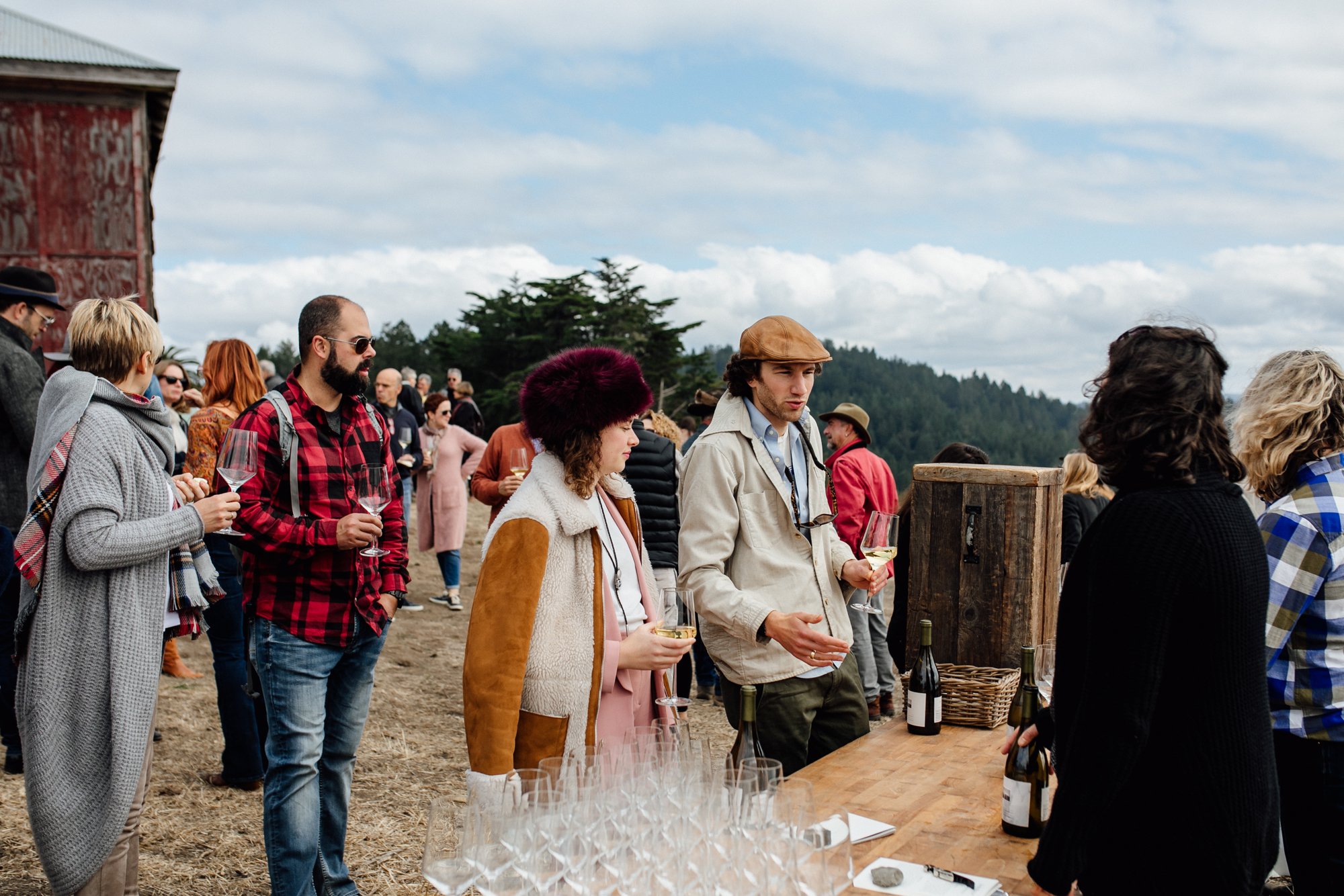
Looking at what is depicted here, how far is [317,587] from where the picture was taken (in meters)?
2.81

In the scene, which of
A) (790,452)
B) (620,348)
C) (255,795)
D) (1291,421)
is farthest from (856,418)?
(620,348)

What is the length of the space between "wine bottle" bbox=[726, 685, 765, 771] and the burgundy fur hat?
0.75 m

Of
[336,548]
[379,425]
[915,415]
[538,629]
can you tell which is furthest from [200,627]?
[915,415]

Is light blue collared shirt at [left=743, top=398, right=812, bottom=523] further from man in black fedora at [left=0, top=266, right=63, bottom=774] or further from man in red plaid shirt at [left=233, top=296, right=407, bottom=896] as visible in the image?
man in black fedora at [left=0, top=266, right=63, bottom=774]

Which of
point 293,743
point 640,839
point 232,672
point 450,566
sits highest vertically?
point 640,839

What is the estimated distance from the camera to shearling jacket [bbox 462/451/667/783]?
205 cm

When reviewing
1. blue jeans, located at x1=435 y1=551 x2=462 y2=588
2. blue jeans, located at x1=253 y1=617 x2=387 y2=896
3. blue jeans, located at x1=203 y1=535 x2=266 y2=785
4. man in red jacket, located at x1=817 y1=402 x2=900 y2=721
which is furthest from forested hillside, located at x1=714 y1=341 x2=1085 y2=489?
blue jeans, located at x1=253 y1=617 x2=387 y2=896

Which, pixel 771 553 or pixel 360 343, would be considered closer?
pixel 771 553

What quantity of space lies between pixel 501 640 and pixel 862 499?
3.72 metres

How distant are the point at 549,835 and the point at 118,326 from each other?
7.05 ft

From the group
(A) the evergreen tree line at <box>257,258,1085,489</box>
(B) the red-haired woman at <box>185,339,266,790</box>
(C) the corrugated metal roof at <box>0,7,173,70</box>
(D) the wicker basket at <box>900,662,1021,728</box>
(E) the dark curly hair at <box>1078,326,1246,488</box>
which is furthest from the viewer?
(A) the evergreen tree line at <box>257,258,1085,489</box>

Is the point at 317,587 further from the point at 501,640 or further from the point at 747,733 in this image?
the point at 747,733

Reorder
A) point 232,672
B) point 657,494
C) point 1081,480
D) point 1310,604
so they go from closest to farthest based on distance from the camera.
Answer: point 1310,604 → point 232,672 → point 657,494 → point 1081,480

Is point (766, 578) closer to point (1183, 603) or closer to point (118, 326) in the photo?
point (1183, 603)
